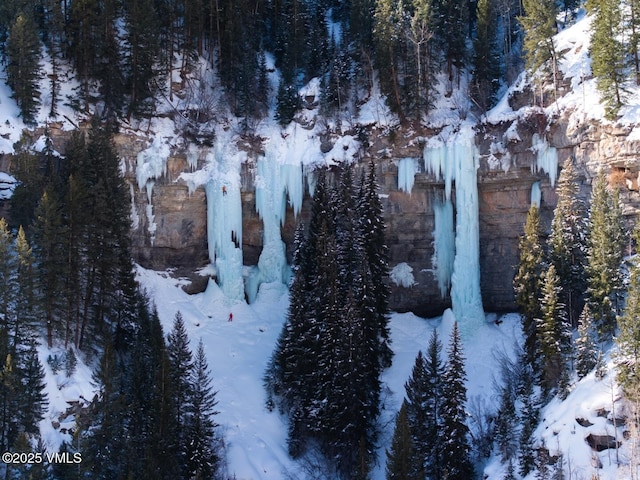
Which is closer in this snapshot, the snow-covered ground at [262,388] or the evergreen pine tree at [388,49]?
the snow-covered ground at [262,388]

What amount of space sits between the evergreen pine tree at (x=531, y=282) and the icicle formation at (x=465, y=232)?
4444 mm

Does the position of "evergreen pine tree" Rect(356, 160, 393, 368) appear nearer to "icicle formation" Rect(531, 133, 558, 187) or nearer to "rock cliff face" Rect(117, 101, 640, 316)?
"rock cliff face" Rect(117, 101, 640, 316)

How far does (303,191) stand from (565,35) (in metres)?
16.7

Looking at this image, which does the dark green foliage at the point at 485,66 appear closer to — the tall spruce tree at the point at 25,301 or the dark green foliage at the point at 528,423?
the dark green foliage at the point at 528,423

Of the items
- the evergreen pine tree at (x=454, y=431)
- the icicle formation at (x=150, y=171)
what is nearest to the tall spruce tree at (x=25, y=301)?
the icicle formation at (x=150, y=171)

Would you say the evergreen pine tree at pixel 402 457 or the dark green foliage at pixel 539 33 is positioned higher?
the dark green foliage at pixel 539 33

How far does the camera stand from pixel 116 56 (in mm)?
38906

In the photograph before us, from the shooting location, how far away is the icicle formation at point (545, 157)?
1393 inches

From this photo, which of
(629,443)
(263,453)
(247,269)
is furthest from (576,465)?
(247,269)

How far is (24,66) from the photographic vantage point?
3653 centimetres

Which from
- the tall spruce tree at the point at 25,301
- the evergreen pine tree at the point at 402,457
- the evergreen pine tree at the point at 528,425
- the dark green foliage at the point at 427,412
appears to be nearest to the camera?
the evergreen pine tree at the point at 402,457

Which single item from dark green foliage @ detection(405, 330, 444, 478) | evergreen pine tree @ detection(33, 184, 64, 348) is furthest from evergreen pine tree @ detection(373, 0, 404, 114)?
evergreen pine tree @ detection(33, 184, 64, 348)

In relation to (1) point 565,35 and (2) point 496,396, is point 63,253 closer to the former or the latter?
(2) point 496,396

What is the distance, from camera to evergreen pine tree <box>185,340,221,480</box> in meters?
26.8
